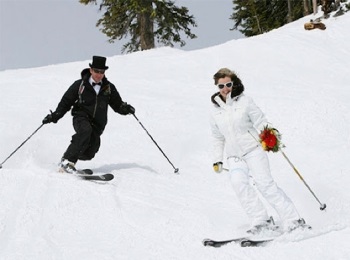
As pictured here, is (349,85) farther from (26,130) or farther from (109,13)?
(109,13)

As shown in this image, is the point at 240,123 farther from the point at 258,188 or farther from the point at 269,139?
the point at 258,188

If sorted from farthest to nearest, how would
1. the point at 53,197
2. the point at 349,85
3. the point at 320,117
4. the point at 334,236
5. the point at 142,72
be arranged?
the point at 142,72, the point at 349,85, the point at 320,117, the point at 53,197, the point at 334,236

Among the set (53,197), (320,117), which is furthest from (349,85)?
(53,197)

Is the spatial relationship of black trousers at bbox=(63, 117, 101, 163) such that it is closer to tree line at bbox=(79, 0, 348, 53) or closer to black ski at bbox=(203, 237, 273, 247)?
black ski at bbox=(203, 237, 273, 247)

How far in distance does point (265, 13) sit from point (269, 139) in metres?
30.6

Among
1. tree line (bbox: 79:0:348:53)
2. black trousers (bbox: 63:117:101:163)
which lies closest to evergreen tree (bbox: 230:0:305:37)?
tree line (bbox: 79:0:348:53)

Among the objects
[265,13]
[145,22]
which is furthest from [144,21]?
[265,13]

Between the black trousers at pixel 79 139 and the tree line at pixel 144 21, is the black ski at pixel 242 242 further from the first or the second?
the tree line at pixel 144 21

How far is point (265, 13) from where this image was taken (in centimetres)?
3344

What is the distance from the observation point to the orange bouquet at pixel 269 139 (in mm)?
4578

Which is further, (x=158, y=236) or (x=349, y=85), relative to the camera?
(x=349, y=85)

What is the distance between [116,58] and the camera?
15.5 metres

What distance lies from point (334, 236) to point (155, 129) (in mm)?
5792

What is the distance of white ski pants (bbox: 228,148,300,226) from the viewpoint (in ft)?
15.0
